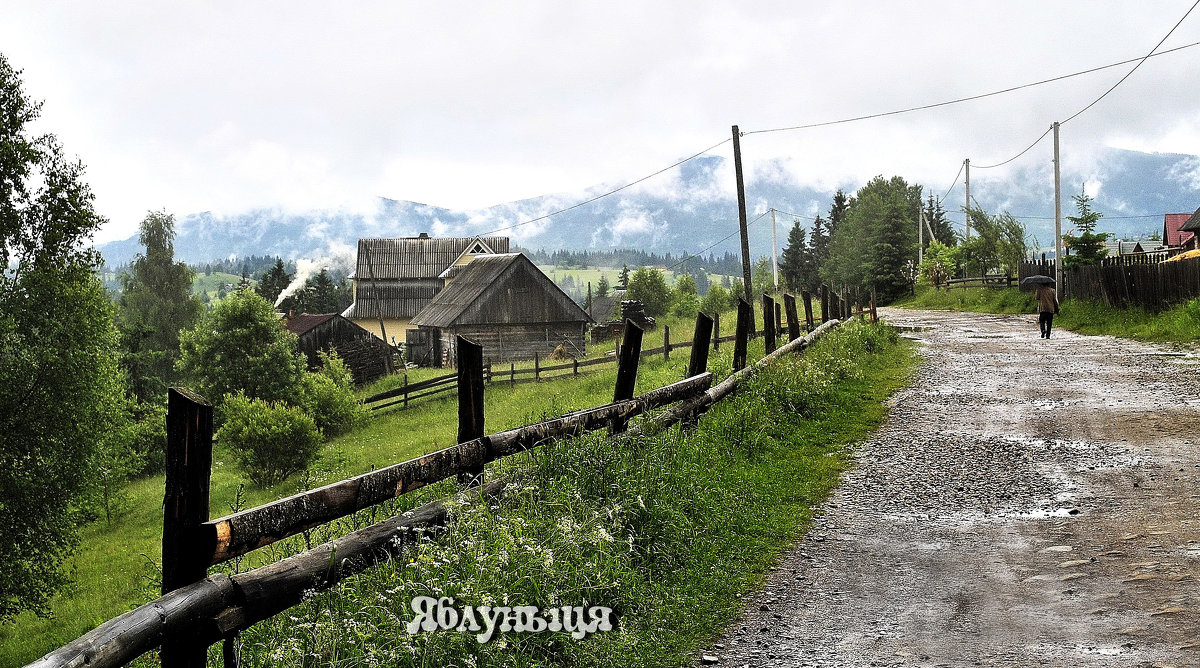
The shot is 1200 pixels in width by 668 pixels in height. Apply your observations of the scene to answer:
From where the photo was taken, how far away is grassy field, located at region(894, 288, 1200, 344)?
18.3m

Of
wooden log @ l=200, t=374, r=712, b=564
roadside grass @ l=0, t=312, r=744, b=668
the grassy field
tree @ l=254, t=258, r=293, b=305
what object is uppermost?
tree @ l=254, t=258, r=293, b=305

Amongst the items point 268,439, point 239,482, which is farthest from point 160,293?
point 239,482

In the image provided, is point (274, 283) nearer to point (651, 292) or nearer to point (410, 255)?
point (410, 255)

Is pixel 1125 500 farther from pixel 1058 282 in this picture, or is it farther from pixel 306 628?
pixel 1058 282

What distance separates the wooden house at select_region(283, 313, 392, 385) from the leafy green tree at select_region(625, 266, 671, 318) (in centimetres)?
2794

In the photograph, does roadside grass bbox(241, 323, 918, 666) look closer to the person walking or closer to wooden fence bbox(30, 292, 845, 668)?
wooden fence bbox(30, 292, 845, 668)

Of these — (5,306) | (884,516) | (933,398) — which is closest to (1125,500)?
(884,516)

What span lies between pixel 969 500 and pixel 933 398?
5711 millimetres

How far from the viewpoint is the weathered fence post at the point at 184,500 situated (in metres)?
3.07

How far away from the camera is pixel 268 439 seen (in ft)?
102

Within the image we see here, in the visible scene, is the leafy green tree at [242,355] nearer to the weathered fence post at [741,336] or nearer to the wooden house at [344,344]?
the wooden house at [344,344]

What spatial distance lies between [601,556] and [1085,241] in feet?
102

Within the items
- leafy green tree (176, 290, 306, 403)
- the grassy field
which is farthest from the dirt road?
leafy green tree (176, 290, 306, 403)

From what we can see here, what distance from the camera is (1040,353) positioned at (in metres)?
17.5
